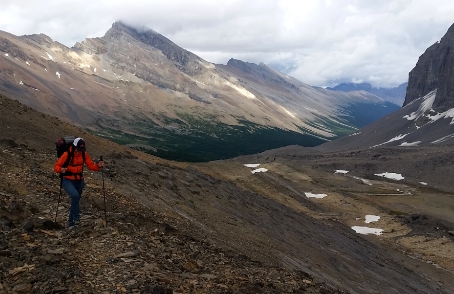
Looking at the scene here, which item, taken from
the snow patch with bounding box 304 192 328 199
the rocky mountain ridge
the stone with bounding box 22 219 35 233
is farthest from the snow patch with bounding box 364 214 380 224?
the stone with bounding box 22 219 35 233

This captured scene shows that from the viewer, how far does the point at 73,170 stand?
1379cm

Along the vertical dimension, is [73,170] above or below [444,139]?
below

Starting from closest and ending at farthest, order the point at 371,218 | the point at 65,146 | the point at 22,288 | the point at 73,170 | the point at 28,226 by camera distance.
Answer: the point at 22,288 → the point at 28,226 → the point at 65,146 → the point at 73,170 → the point at 371,218

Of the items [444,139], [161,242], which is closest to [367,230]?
[161,242]

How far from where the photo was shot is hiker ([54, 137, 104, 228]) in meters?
13.5

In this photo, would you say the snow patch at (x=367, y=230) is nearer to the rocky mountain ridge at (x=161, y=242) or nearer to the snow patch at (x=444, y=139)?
the rocky mountain ridge at (x=161, y=242)

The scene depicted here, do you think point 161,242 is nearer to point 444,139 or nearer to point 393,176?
point 393,176

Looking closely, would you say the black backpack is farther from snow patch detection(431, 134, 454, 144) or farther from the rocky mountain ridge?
snow patch detection(431, 134, 454, 144)

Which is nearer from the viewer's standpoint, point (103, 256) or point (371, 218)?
point (103, 256)

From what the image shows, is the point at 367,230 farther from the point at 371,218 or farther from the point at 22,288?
the point at 22,288

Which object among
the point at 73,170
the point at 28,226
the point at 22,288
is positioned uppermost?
the point at 73,170

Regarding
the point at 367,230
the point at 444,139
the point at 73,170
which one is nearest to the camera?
the point at 73,170

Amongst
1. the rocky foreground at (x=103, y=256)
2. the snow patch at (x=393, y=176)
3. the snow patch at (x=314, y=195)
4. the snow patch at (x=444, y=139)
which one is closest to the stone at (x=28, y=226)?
the rocky foreground at (x=103, y=256)

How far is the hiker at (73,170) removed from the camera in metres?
13.5
